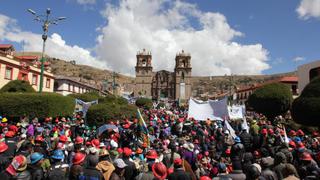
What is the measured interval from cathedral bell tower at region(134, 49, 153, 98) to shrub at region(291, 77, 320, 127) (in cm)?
8846

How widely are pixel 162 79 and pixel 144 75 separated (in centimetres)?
703

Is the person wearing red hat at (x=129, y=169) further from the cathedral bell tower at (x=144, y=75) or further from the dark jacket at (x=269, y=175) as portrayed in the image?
the cathedral bell tower at (x=144, y=75)

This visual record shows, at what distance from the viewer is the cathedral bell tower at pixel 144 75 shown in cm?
11100

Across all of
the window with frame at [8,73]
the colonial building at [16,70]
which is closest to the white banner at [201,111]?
the colonial building at [16,70]

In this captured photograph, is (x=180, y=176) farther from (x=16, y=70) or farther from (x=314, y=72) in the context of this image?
(x=314, y=72)

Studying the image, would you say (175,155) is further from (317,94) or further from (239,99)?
(239,99)

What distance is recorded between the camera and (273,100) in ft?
102

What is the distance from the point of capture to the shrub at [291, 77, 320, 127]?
71.6ft

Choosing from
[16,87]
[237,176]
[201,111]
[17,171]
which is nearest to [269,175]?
[237,176]

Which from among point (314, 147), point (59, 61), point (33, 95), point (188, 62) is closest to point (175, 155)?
point (314, 147)

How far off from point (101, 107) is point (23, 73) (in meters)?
18.1

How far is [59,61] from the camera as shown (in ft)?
485

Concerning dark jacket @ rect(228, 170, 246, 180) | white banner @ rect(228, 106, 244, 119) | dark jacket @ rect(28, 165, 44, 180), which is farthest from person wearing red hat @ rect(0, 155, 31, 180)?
white banner @ rect(228, 106, 244, 119)

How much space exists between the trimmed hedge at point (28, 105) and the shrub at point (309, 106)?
1831 cm
